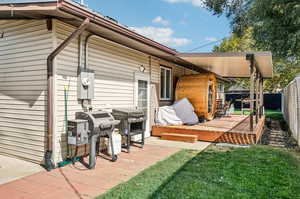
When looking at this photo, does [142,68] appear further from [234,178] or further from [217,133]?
[234,178]

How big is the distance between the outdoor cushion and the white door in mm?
1373

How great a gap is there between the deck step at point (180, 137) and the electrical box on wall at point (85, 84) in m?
3.30

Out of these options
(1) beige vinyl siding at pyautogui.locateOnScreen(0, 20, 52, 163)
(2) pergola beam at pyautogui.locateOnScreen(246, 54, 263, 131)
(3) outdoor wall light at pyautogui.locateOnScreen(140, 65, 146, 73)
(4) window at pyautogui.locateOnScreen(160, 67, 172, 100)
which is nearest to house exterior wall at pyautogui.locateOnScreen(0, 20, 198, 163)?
(1) beige vinyl siding at pyautogui.locateOnScreen(0, 20, 52, 163)

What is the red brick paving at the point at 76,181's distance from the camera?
345 cm

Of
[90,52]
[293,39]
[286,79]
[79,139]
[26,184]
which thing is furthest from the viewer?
[286,79]

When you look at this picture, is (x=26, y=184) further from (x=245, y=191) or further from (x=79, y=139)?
(x=245, y=191)

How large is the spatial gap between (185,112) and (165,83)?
1466mm

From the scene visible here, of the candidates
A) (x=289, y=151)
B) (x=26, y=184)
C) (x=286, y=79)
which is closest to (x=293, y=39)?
(x=289, y=151)

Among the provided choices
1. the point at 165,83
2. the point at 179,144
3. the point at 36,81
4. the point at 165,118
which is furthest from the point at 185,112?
the point at 36,81

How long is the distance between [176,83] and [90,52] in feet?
18.0

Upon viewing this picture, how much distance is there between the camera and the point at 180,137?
7578mm

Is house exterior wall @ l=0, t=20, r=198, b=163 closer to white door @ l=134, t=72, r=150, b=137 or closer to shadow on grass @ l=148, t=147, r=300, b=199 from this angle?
white door @ l=134, t=72, r=150, b=137

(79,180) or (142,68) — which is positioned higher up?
(142,68)

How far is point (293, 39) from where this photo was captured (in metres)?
9.97
